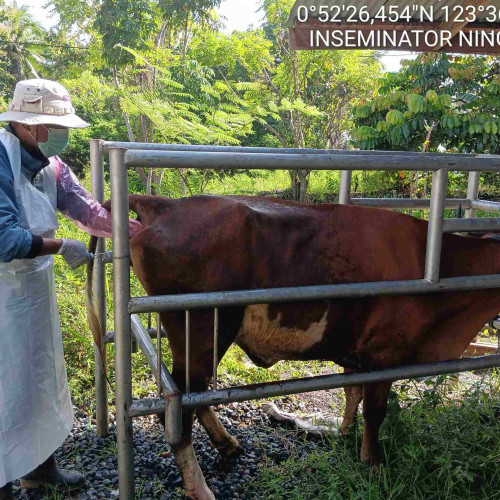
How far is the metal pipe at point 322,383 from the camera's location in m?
1.92

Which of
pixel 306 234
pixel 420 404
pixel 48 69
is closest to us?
pixel 306 234

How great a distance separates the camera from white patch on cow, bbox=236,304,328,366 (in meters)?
2.30

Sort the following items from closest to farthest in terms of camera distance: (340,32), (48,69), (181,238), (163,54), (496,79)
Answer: (181,238) < (340,32) < (496,79) < (163,54) < (48,69)

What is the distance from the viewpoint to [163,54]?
11.7 meters

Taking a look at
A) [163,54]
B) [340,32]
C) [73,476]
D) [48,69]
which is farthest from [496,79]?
[48,69]

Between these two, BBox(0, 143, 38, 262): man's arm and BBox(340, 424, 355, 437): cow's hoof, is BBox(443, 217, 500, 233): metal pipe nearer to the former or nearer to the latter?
BBox(340, 424, 355, 437): cow's hoof

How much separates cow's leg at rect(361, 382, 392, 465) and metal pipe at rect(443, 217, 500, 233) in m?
0.83

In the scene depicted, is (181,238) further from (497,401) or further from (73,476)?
(497,401)

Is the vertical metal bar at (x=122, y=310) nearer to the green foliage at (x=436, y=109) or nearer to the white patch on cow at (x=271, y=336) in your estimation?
the white patch on cow at (x=271, y=336)

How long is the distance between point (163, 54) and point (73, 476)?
10655mm

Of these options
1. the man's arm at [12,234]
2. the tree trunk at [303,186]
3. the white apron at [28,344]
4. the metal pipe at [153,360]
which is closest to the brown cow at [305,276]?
the metal pipe at [153,360]

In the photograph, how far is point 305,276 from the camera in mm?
2318

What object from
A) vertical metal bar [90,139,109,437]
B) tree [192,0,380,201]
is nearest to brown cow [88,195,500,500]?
vertical metal bar [90,139,109,437]

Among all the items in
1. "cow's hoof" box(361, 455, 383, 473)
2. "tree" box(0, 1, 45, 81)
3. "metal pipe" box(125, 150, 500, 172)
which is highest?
"tree" box(0, 1, 45, 81)
